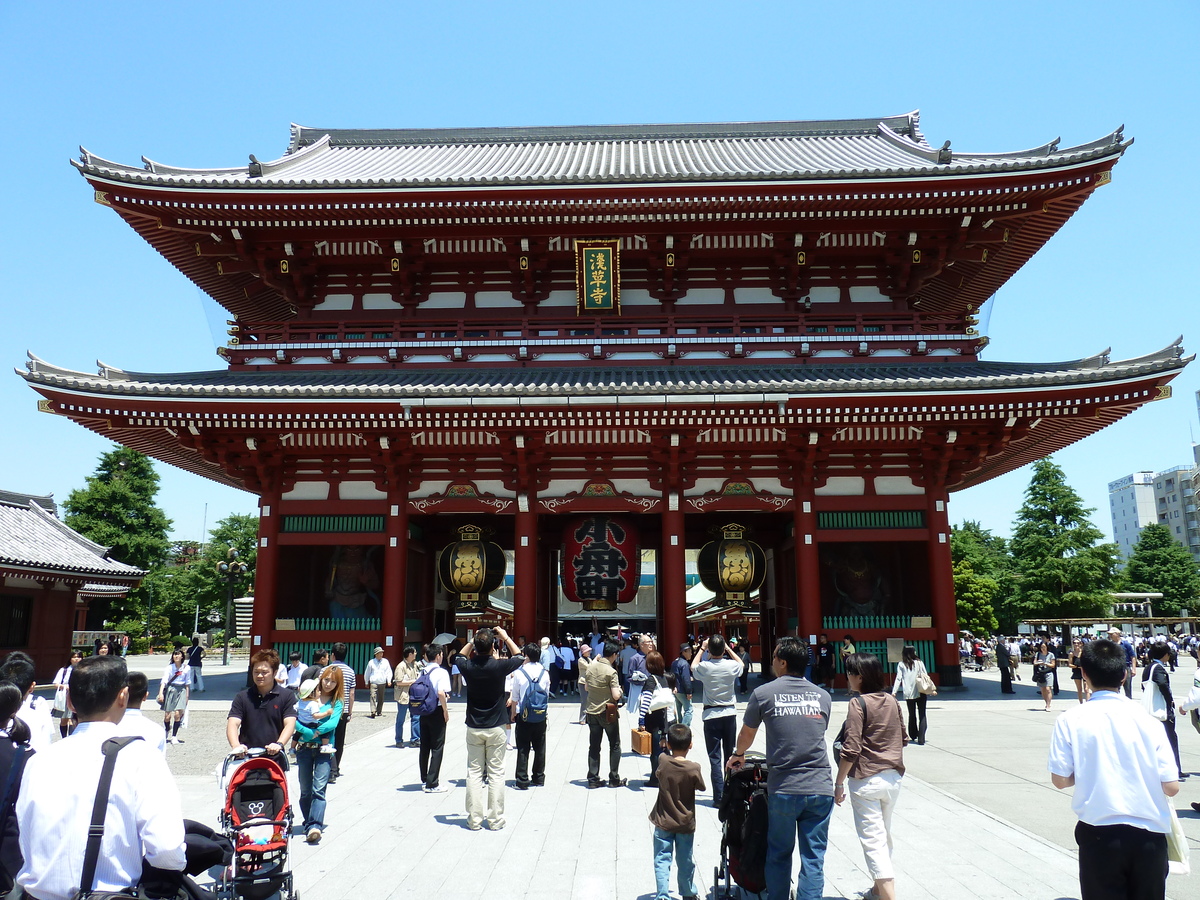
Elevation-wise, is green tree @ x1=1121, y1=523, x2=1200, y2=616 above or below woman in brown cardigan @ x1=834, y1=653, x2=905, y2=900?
above

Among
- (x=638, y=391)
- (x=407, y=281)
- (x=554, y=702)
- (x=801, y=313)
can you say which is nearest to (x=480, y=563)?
(x=554, y=702)

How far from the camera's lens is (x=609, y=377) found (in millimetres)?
18078

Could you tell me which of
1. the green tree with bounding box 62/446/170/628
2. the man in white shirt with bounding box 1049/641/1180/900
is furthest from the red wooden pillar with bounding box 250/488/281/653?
the green tree with bounding box 62/446/170/628

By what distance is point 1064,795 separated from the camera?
30.0ft

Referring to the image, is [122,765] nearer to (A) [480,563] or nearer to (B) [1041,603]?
(A) [480,563]

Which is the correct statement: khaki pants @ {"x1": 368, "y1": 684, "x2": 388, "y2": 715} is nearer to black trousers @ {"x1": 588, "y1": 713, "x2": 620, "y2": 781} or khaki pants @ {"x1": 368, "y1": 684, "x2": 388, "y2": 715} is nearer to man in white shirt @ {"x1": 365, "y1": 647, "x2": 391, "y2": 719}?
man in white shirt @ {"x1": 365, "y1": 647, "x2": 391, "y2": 719}

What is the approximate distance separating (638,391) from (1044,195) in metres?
10.7

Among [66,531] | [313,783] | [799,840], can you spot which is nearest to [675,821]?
[799,840]

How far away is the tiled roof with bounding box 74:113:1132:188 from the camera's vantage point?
17734mm

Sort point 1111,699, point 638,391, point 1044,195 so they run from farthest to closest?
point 1044,195 → point 638,391 → point 1111,699

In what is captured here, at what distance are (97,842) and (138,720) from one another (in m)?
1.98

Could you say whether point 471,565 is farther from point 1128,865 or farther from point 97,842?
point 1128,865

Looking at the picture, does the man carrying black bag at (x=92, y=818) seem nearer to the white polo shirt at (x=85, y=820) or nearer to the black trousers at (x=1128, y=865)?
the white polo shirt at (x=85, y=820)

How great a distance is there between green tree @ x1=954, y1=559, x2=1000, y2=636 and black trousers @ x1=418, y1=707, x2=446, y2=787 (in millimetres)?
46646
